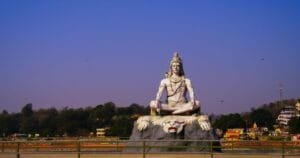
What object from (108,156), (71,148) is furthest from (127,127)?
(108,156)

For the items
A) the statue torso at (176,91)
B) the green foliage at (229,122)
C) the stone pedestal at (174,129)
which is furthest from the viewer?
Answer: the green foliage at (229,122)

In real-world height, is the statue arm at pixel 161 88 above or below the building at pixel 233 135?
above

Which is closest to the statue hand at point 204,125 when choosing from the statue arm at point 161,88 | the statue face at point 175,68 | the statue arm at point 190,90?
the statue arm at point 190,90

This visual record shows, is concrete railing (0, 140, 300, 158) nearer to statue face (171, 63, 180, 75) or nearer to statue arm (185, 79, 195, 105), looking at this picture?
statue arm (185, 79, 195, 105)

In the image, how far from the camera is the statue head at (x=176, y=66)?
33.6 metres

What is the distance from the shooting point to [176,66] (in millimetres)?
33594

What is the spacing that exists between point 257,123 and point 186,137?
77.7 metres

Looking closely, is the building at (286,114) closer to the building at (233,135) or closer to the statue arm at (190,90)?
the building at (233,135)

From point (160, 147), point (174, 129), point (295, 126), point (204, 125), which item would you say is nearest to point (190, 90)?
point (204, 125)

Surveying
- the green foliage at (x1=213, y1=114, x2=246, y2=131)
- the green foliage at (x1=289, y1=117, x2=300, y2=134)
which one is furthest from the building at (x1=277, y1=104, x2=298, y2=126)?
the green foliage at (x1=289, y1=117, x2=300, y2=134)

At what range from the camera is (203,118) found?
3097 centimetres

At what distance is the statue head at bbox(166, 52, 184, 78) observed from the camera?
33.6 m

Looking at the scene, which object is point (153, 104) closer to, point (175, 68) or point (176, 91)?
point (176, 91)

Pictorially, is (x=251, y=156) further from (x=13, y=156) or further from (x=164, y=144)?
(x=13, y=156)
